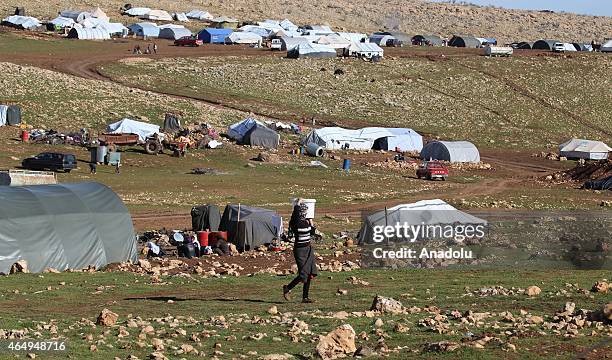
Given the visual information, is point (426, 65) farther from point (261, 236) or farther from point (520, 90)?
point (261, 236)

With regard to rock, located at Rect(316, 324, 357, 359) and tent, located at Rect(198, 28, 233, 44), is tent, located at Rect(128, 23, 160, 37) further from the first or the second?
rock, located at Rect(316, 324, 357, 359)

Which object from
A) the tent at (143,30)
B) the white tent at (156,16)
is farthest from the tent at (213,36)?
the white tent at (156,16)

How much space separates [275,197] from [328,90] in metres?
53.6

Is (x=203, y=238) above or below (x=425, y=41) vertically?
below

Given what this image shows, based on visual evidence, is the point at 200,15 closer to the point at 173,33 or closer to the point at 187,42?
the point at 173,33

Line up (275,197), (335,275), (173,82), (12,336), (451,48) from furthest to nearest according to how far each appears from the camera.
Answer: (451,48), (173,82), (275,197), (335,275), (12,336)

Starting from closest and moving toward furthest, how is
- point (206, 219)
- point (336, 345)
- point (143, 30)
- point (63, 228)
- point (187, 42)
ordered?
point (336, 345) → point (63, 228) → point (206, 219) → point (187, 42) → point (143, 30)

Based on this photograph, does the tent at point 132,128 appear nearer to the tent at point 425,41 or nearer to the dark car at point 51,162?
the dark car at point 51,162

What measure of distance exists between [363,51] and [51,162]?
7009cm

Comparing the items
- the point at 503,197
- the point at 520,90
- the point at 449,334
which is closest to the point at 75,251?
the point at 449,334

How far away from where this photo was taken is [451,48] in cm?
13900

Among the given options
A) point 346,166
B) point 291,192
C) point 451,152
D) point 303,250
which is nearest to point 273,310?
point 303,250

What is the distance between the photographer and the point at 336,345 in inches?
624

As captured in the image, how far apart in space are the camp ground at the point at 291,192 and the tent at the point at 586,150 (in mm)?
182
